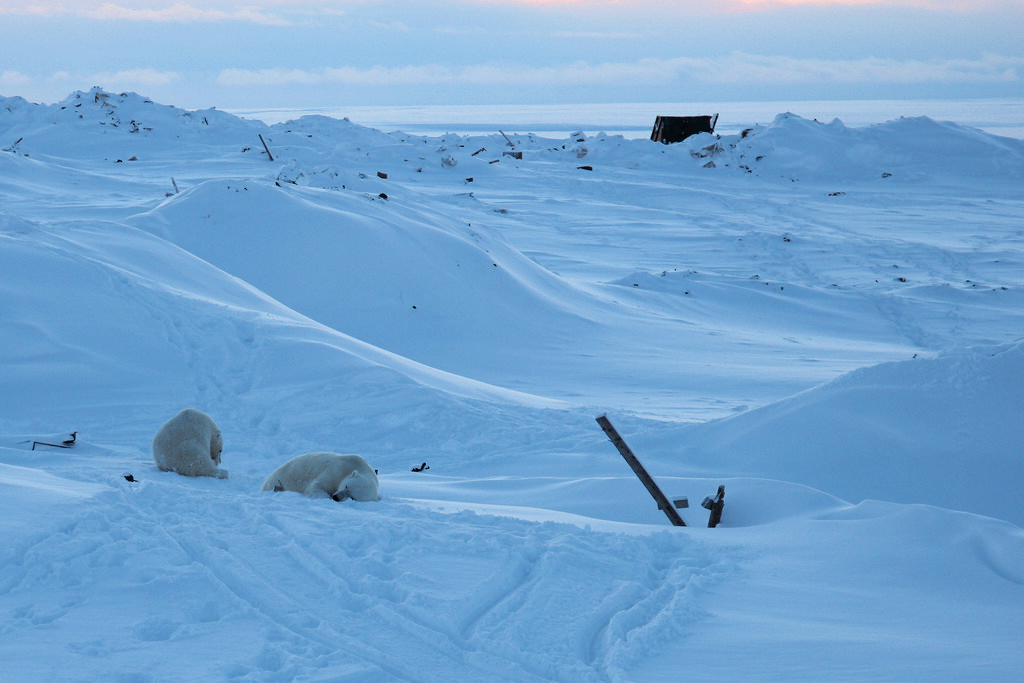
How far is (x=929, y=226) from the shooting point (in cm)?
1825

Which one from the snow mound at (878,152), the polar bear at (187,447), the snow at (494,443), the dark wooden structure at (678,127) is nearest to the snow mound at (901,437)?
the snow at (494,443)

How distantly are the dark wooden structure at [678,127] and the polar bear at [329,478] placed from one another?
2630 centimetres

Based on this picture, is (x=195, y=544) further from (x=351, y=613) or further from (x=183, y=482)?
(x=183, y=482)

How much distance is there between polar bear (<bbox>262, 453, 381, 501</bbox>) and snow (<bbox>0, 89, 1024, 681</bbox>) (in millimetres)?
207

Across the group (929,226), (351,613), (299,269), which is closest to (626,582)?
(351,613)

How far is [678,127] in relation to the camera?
29.2m

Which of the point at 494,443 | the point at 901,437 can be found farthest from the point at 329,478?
the point at 901,437

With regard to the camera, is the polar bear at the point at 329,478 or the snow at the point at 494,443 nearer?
the snow at the point at 494,443

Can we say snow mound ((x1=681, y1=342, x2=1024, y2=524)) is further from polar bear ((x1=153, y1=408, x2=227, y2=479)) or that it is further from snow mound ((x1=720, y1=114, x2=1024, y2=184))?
snow mound ((x1=720, y1=114, x2=1024, y2=184))

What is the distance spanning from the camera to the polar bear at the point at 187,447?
15.8ft

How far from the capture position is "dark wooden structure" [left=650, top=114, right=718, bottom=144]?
29.0m

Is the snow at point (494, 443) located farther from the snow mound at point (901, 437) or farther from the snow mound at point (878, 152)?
the snow mound at point (878, 152)

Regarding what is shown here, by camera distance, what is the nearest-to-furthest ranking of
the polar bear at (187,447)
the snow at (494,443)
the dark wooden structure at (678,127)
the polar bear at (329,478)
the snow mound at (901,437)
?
the snow at (494,443) < the polar bear at (329,478) < the polar bear at (187,447) < the snow mound at (901,437) < the dark wooden structure at (678,127)

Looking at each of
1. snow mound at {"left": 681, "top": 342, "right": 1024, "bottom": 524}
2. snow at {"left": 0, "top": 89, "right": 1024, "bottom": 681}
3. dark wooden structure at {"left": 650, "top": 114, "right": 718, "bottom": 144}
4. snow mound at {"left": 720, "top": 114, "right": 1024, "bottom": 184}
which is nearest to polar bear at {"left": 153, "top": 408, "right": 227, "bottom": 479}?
snow at {"left": 0, "top": 89, "right": 1024, "bottom": 681}
